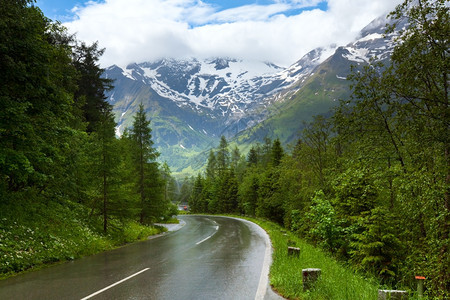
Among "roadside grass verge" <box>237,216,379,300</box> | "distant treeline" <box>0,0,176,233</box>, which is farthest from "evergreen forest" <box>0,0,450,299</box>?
"roadside grass verge" <box>237,216,379,300</box>

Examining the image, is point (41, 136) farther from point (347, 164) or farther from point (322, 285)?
point (347, 164)

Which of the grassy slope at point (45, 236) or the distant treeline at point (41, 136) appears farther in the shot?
the distant treeline at point (41, 136)

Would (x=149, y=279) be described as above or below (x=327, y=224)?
below

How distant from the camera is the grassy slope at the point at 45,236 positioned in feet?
33.3

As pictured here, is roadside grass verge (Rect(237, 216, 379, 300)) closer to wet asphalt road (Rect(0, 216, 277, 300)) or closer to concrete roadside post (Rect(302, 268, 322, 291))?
concrete roadside post (Rect(302, 268, 322, 291))

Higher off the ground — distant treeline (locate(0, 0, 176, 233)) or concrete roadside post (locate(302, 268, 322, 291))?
distant treeline (locate(0, 0, 176, 233))

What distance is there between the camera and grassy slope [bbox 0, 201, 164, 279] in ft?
33.3

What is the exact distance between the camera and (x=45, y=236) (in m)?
12.5

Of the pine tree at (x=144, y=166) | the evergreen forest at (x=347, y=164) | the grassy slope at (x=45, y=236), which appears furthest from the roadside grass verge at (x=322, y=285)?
the pine tree at (x=144, y=166)

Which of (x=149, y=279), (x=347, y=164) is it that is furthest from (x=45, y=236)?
(x=347, y=164)

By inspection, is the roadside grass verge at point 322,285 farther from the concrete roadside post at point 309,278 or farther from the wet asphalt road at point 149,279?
the wet asphalt road at point 149,279

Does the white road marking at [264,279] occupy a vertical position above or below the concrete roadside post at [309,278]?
below

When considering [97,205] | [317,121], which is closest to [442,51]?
[317,121]

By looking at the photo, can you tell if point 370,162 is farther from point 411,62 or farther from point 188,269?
point 188,269
